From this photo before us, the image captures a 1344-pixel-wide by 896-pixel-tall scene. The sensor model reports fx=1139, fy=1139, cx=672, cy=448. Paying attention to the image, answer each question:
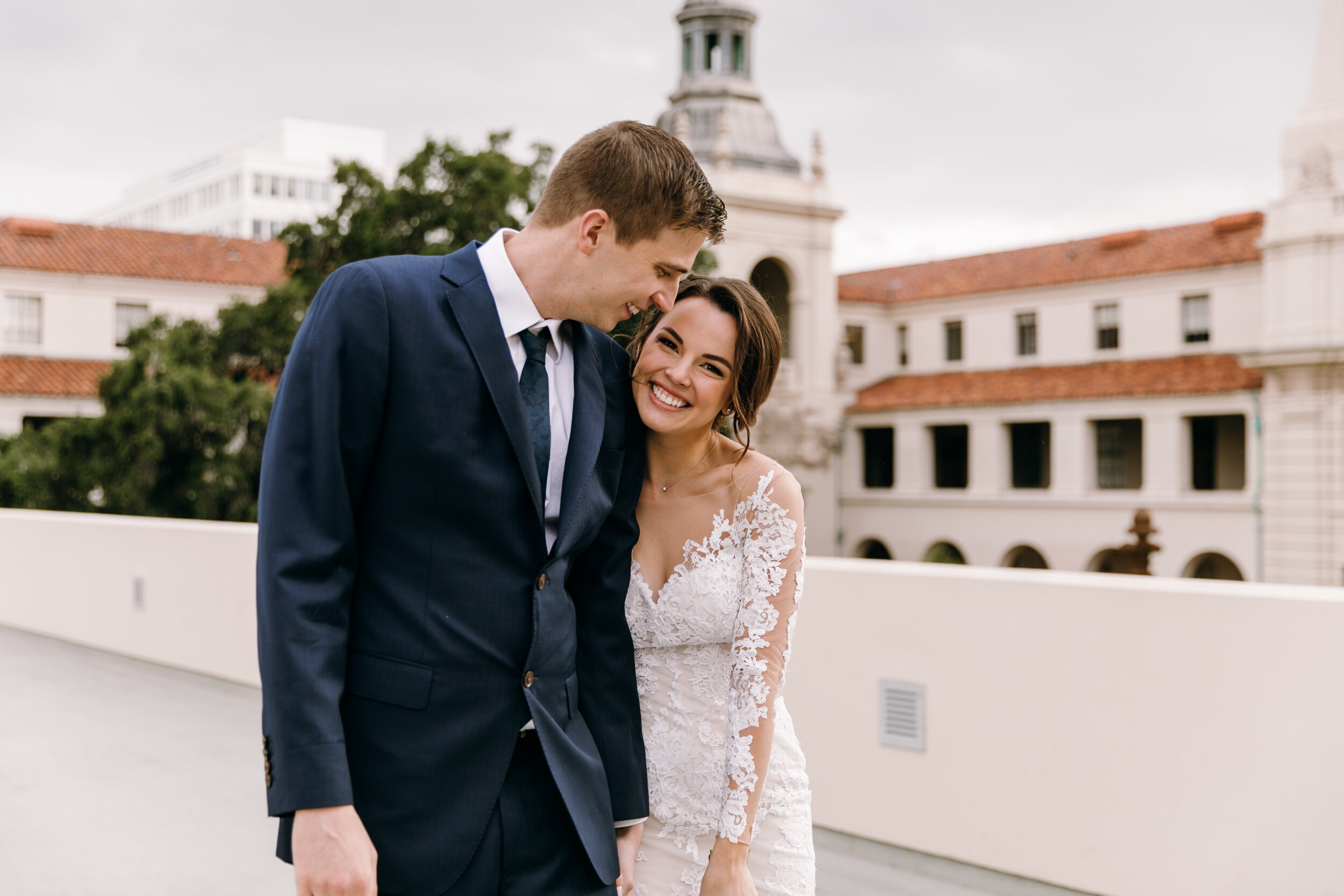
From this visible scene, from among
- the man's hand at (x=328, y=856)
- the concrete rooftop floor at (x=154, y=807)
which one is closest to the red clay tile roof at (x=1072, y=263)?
the concrete rooftop floor at (x=154, y=807)

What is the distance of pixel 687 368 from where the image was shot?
79.6 inches

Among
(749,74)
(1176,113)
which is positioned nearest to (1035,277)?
(1176,113)

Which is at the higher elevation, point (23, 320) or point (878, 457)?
point (23, 320)

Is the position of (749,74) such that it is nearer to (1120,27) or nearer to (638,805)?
(1120,27)

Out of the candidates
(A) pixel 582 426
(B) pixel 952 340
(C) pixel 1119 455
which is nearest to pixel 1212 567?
(C) pixel 1119 455

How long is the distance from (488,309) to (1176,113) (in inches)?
1556

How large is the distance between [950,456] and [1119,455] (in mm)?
4836

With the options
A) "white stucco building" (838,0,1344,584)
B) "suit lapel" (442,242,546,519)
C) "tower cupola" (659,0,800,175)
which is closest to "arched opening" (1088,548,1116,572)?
"white stucco building" (838,0,1344,584)

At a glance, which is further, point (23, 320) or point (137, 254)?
point (137, 254)

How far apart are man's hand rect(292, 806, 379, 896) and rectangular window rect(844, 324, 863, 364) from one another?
→ 114 feet

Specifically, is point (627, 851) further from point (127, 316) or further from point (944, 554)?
point (127, 316)

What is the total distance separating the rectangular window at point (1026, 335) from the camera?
33.4 meters

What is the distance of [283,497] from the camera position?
151 centimetres

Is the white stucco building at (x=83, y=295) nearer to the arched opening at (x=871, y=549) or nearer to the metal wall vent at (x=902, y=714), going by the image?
the arched opening at (x=871, y=549)
